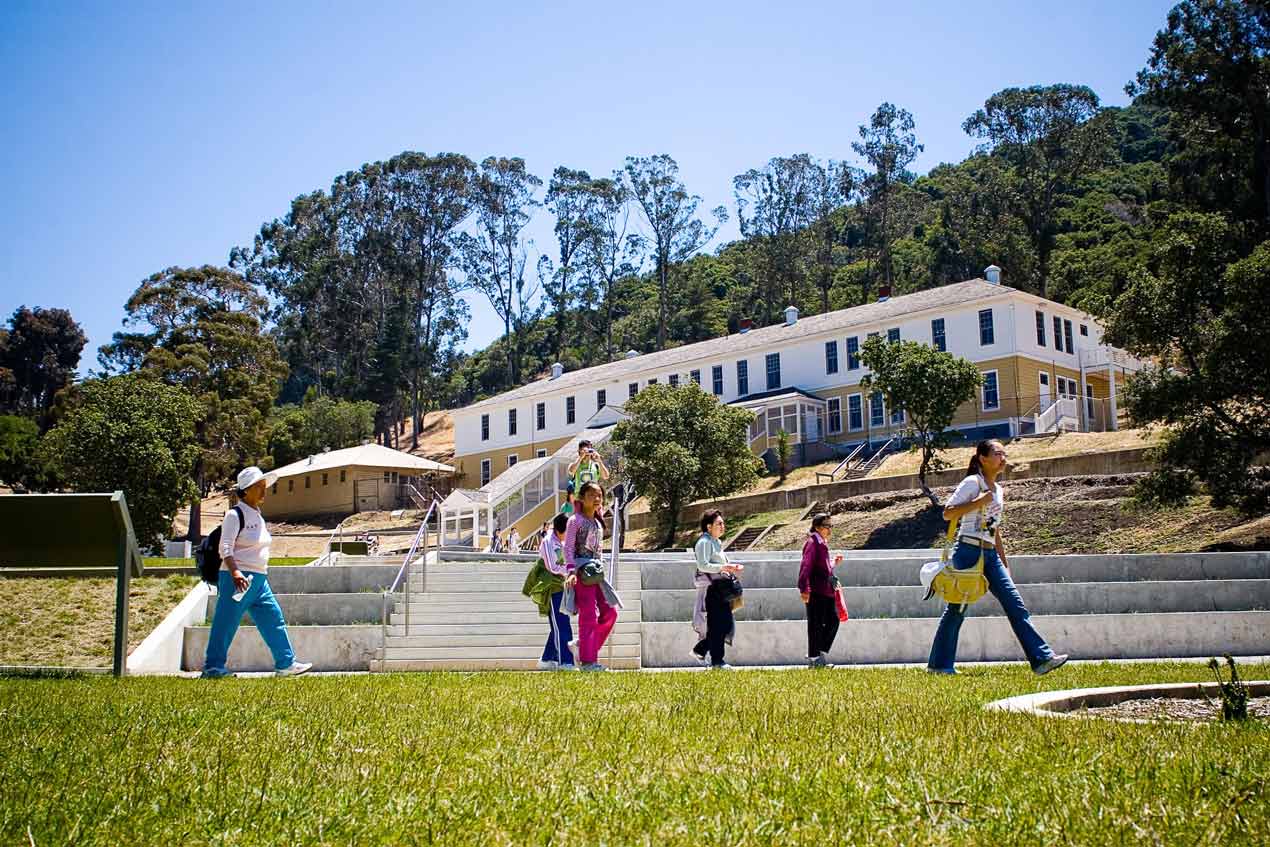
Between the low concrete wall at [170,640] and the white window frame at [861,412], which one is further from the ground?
→ the white window frame at [861,412]

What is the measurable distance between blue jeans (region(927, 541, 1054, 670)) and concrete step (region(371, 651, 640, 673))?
4.21m

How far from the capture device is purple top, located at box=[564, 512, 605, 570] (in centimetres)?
1032

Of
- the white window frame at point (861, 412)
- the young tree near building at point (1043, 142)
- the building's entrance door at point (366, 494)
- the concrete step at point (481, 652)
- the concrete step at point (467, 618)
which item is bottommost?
the concrete step at point (481, 652)

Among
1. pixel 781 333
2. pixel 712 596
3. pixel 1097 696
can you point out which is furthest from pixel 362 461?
pixel 1097 696

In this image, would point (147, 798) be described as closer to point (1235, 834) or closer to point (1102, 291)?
point (1235, 834)

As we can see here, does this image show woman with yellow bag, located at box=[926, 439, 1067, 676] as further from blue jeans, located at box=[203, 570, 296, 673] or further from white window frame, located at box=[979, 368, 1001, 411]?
white window frame, located at box=[979, 368, 1001, 411]

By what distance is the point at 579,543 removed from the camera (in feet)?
34.0

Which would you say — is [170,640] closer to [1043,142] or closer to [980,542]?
[980,542]

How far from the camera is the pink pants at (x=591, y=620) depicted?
1030cm

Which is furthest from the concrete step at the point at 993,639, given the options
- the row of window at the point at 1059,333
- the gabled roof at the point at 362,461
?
the gabled roof at the point at 362,461

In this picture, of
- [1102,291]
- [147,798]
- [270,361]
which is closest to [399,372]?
[270,361]

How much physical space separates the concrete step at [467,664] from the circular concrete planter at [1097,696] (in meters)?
6.22

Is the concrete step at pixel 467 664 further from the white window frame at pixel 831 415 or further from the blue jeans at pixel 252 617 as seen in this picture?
the white window frame at pixel 831 415

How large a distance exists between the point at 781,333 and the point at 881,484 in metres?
18.8
